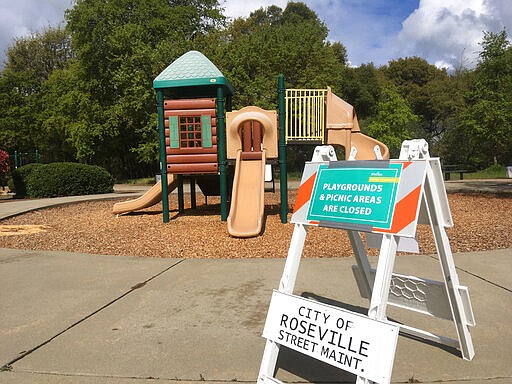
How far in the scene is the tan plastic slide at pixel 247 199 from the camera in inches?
289

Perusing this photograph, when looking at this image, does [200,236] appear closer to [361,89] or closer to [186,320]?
[186,320]

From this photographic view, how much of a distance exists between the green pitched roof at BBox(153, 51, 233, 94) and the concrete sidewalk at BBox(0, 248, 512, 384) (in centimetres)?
473

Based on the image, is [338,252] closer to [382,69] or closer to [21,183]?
[21,183]

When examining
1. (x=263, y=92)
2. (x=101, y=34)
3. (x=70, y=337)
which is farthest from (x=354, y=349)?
(x=101, y=34)

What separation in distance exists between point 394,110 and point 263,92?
9.43 meters

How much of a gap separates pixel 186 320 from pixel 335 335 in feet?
5.16

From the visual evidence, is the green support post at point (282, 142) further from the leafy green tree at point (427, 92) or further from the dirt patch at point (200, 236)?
the leafy green tree at point (427, 92)

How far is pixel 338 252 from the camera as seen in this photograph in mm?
5926

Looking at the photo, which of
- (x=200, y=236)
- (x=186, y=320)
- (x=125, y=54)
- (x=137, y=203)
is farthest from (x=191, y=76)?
(x=125, y=54)

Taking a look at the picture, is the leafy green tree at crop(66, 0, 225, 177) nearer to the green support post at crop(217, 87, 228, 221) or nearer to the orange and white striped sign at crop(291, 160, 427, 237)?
the green support post at crop(217, 87, 228, 221)

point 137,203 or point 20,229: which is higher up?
point 137,203

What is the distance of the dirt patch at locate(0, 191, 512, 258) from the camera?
20.3 feet

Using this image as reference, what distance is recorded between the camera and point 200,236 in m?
7.38

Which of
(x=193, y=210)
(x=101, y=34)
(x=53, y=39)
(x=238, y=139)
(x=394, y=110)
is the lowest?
(x=193, y=210)
